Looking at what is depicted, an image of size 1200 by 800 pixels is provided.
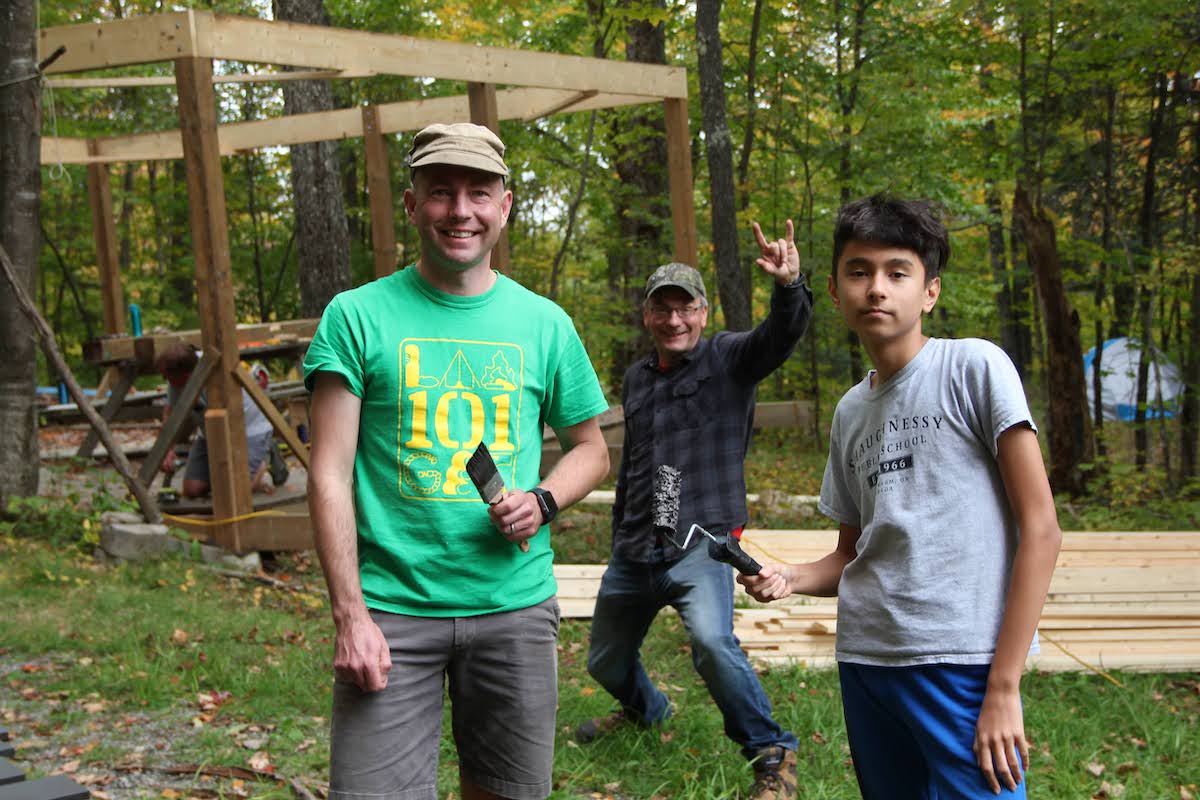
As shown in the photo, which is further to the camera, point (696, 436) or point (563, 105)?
point (563, 105)

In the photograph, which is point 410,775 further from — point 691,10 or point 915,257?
point 691,10

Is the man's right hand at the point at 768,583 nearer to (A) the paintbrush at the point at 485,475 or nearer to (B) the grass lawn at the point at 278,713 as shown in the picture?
(A) the paintbrush at the point at 485,475

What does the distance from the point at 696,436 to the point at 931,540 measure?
2.23 m

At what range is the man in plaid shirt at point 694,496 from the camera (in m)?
4.22

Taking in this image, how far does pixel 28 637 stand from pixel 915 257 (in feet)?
18.2

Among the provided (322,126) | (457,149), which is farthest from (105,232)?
(457,149)

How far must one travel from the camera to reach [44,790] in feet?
7.77

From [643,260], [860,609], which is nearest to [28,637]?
[860,609]

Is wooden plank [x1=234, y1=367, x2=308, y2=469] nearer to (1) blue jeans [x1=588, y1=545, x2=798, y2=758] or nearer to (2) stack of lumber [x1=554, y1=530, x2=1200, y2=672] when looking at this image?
(2) stack of lumber [x1=554, y1=530, x2=1200, y2=672]

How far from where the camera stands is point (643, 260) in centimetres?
1617

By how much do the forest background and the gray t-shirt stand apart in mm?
7763

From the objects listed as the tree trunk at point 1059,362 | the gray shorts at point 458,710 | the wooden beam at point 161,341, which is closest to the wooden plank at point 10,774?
the gray shorts at point 458,710

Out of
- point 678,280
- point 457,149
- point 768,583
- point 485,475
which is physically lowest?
point 768,583

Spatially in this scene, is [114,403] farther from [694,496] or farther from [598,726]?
[694,496]
